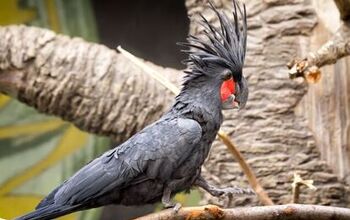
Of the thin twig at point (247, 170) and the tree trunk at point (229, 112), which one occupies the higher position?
the tree trunk at point (229, 112)

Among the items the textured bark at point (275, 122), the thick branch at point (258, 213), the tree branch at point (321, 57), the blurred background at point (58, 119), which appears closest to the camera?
the thick branch at point (258, 213)

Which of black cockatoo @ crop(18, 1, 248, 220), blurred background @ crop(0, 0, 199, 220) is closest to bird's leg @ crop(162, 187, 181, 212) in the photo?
black cockatoo @ crop(18, 1, 248, 220)

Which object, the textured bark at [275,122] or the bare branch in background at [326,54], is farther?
the textured bark at [275,122]

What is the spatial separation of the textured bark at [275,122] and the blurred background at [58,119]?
1.84ft

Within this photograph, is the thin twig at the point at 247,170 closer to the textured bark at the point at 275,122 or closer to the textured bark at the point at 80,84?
the textured bark at the point at 275,122

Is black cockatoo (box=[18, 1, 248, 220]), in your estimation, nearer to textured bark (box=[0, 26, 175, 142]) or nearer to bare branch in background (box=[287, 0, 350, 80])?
bare branch in background (box=[287, 0, 350, 80])

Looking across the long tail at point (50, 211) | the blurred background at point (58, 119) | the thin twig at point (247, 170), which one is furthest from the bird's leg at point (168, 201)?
the blurred background at point (58, 119)

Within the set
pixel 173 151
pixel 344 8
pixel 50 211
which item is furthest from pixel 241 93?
pixel 344 8

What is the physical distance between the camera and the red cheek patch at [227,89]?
3.45ft

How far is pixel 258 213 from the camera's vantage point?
0.99m

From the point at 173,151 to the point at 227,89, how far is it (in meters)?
0.12

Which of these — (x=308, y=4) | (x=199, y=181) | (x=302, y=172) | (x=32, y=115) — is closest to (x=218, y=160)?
(x=302, y=172)

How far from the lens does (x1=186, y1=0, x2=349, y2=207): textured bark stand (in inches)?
61.4

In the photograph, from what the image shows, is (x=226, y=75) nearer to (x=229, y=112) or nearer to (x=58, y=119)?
(x=229, y=112)
